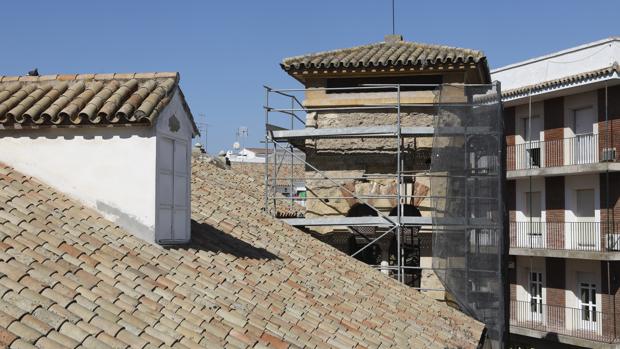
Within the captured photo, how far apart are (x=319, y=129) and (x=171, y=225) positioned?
21.4 feet

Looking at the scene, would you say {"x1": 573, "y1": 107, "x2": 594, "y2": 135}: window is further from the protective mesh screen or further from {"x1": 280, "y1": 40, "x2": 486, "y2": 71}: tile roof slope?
the protective mesh screen

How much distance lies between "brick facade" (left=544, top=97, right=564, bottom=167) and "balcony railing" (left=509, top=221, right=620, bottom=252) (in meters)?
1.77

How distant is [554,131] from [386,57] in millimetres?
11295

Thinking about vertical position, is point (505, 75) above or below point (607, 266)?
above

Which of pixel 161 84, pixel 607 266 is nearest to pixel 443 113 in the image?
pixel 161 84

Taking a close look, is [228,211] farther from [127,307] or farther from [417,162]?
[127,307]

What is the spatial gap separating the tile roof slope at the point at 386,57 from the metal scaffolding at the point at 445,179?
0.44 m

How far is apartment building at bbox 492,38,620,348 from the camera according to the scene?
21188 millimetres

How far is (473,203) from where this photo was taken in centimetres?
1117

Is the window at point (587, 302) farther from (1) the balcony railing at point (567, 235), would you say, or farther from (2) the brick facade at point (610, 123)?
(2) the brick facade at point (610, 123)

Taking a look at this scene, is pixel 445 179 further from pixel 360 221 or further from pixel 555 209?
pixel 555 209

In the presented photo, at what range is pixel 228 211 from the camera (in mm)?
10508

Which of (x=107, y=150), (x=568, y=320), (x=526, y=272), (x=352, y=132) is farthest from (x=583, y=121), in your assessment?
(x=107, y=150)

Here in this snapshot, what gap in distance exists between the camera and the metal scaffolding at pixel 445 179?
10672mm
